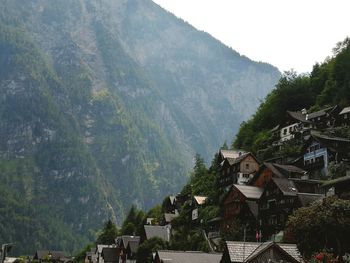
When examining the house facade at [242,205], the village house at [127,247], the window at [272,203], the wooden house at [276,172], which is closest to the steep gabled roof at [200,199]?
the village house at [127,247]

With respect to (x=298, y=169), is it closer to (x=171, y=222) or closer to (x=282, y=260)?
(x=171, y=222)

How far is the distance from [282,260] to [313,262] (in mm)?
14116

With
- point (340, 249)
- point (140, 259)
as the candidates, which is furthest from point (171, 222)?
point (340, 249)

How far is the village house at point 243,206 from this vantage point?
8400 centimetres

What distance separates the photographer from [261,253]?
5172 centimetres

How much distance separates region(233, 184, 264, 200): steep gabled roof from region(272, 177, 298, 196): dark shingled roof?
698 cm

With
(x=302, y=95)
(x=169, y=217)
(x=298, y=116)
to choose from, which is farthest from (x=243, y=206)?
(x=302, y=95)

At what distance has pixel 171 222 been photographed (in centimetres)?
11612

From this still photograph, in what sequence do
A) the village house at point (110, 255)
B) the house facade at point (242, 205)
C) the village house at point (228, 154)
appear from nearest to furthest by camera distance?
the house facade at point (242, 205), the village house at point (228, 154), the village house at point (110, 255)

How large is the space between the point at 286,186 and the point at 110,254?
54289mm

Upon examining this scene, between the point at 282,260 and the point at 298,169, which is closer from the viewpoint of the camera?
the point at 282,260

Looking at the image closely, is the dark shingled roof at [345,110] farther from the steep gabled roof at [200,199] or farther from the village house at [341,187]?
the village house at [341,187]

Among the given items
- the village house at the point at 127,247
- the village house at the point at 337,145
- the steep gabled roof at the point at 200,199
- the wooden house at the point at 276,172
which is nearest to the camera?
the wooden house at the point at 276,172

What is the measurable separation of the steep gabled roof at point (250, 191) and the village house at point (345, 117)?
20.5 metres
